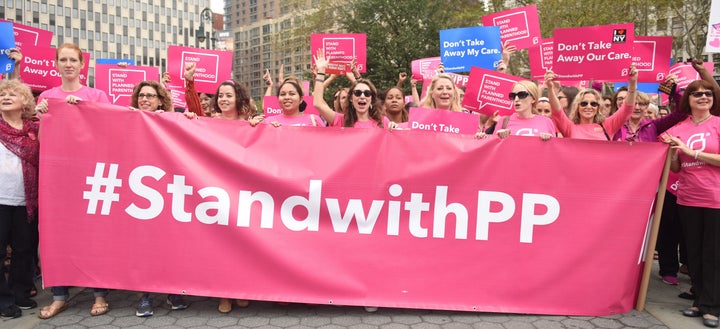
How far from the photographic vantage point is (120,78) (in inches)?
255

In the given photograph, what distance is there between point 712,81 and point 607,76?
80 cm

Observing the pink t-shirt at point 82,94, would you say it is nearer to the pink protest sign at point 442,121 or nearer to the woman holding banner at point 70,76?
the woman holding banner at point 70,76

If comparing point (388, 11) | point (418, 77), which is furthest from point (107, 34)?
point (418, 77)

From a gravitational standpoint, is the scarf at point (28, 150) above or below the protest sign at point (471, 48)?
below

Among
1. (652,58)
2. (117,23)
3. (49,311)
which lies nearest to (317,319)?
(49,311)

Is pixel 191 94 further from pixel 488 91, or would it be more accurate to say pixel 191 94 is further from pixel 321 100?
pixel 488 91

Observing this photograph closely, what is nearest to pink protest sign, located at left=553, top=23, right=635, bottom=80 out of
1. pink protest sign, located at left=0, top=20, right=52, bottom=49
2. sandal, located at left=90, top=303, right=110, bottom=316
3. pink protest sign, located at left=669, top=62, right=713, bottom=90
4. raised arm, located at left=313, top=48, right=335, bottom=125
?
pink protest sign, located at left=669, top=62, right=713, bottom=90

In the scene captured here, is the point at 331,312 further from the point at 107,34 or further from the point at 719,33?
the point at 107,34

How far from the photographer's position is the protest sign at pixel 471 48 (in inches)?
272

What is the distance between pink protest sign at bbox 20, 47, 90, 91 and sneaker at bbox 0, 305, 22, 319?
285 centimetres

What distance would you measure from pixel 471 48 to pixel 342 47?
68.8 inches

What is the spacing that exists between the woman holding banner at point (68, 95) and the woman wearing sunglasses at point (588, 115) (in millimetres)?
3947

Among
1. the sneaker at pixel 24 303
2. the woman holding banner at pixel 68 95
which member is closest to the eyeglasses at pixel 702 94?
the woman holding banner at pixel 68 95

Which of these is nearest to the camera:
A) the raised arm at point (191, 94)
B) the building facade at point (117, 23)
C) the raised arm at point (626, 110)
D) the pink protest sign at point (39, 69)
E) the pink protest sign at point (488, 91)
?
the raised arm at point (626, 110)
